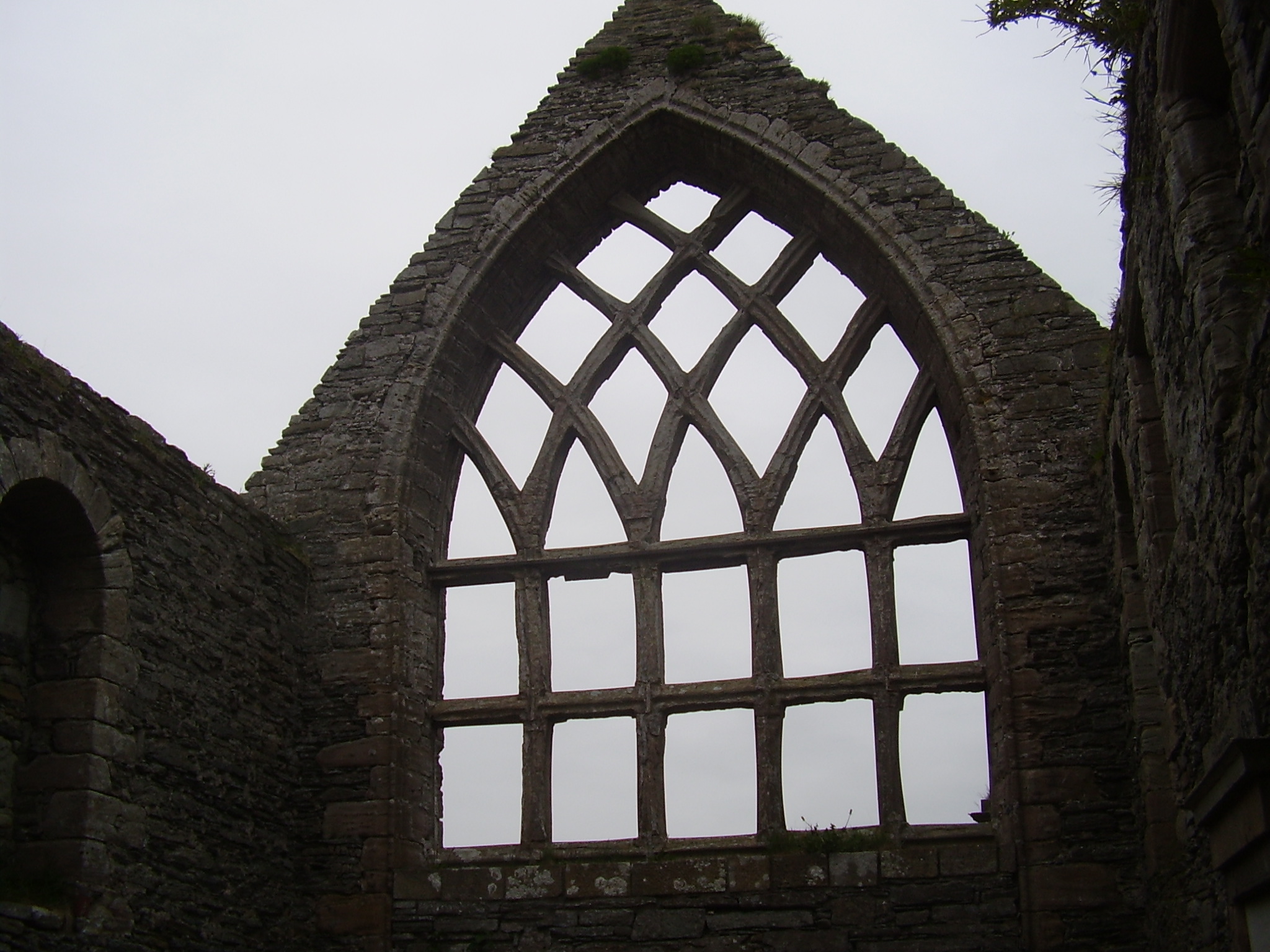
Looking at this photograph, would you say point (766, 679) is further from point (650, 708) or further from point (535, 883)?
point (535, 883)

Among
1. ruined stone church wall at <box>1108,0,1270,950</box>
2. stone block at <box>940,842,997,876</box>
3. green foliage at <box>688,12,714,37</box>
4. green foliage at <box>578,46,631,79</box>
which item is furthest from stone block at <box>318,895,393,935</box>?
green foliage at <box>688,12,714,37</box>

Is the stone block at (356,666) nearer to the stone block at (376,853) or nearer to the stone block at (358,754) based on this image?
the stone block at (358,754)

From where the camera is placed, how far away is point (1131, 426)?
6.07m

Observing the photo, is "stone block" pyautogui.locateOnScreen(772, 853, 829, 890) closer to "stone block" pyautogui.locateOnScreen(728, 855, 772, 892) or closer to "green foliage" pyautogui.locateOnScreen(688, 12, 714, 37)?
"stone block" pyautogui.locateOnScreen(728, 855, 772, 892)

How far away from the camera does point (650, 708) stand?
852 centimetres

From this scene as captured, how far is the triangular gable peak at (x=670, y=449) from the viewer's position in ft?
26.5

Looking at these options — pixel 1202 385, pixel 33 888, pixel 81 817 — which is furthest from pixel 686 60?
pixel 33 888

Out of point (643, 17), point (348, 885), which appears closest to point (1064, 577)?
point (348, 885)

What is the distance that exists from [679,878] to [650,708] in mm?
1062

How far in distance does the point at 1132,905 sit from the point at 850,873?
1.45 m

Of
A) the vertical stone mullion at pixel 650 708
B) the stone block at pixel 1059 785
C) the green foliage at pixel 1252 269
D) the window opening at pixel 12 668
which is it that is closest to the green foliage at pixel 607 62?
the vertical stone mullion at pixel 650 708

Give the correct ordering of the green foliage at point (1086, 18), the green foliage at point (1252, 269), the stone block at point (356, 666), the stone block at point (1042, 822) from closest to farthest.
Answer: the green foliage at point (1252, 269)
the green foliage at point (1086, 18)
the stone block at point (1042, 822)
the stone block at point (356, 666)

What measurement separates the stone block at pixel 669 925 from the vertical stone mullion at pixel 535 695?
0.87 m

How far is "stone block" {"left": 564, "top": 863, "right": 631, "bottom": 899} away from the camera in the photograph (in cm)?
795
